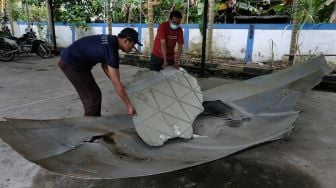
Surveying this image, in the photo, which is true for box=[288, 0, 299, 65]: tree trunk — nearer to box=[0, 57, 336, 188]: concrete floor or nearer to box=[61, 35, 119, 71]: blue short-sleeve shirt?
box=[0, 57, 336, 188]: concrete floor

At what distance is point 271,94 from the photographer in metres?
3.50

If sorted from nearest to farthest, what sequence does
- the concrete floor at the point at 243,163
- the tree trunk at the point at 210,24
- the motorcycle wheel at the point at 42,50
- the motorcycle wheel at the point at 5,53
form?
the concrete floor at the point at 243,163
the tree trunk at the point at 210,24
the motorcycle wheel at the point at 5,53
the motorcycle wheel at the point at 42,50

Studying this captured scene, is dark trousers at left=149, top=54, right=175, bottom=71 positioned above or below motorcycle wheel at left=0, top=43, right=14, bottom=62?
above

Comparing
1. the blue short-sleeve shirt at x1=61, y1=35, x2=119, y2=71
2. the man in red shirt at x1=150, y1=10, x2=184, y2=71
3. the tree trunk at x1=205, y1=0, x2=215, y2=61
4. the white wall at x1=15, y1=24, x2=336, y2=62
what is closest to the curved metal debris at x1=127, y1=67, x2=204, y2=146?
the blue short-sleeve shirt at x1=61, y1=35, x2=119, y2=71

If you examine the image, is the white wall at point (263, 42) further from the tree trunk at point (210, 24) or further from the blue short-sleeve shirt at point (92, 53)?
the blue short-sleeve shirt at point (92, 53)

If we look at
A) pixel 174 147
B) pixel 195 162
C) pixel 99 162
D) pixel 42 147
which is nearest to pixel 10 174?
pixel 42 147

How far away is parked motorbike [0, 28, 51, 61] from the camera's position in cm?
851

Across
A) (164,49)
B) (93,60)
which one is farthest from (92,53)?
(164,49)

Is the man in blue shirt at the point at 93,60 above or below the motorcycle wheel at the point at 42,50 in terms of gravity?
above

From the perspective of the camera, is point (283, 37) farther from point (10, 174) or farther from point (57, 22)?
point (57, 22)

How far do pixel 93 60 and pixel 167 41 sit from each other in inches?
67.5

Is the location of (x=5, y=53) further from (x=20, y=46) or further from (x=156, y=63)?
(x=156, y=63)

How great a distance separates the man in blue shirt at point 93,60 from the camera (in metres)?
2.48

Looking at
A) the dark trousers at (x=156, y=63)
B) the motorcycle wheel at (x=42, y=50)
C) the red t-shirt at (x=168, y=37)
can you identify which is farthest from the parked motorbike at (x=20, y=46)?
the red t-shirt at (x=168, y=37)
